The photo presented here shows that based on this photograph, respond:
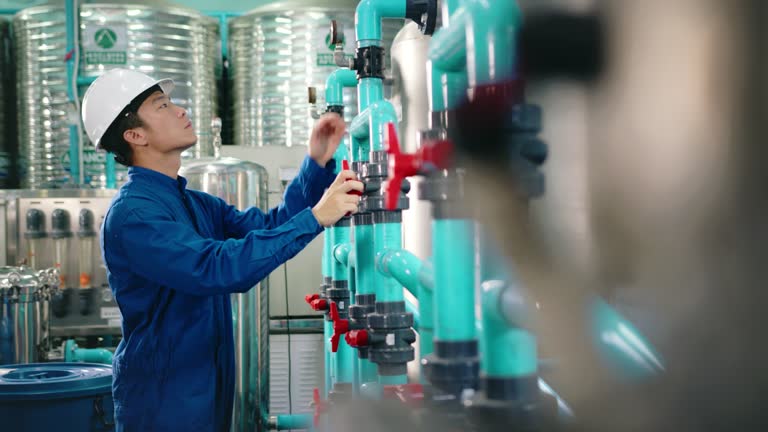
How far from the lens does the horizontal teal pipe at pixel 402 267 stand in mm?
1235

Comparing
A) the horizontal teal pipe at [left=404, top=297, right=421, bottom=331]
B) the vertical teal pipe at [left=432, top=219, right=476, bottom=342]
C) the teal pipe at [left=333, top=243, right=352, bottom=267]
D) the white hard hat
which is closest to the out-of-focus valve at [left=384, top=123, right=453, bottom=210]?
the vertical teal pipe at [left=432, top=219, right=476, bottom=342]

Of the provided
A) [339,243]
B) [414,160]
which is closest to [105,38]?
[339,243]

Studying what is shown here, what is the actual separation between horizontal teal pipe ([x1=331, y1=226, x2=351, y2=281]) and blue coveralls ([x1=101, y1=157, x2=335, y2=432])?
0.14 meters

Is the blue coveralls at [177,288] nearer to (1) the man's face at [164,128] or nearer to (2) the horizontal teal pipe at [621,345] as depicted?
(1) the man's face at [164,128]

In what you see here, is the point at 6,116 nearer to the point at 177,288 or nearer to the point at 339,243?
the point at 339,243

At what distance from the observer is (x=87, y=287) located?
12.8 ft

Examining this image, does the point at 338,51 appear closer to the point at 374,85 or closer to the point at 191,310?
the point at 374,85

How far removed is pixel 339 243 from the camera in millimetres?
2162

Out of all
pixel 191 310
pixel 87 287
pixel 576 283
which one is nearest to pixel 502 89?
pixel 576 283

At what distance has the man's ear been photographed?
203 cm

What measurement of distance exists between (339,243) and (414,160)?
49.2 inches

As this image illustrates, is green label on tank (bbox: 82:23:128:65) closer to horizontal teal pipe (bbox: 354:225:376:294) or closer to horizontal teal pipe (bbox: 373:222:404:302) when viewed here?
horizontal teal pipe (bbox: 354:225:376:294)

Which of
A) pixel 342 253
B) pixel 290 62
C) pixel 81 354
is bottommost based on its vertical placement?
pixel 81 354

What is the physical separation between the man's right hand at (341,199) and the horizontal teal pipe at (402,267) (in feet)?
0.55
